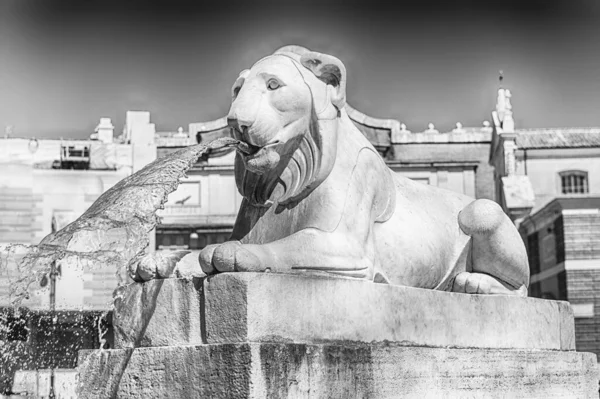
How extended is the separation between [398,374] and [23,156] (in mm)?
42732

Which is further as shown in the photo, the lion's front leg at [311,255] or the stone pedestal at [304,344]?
the lion's front leg at [311,255]

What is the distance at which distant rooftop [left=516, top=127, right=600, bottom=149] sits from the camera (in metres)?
57.3

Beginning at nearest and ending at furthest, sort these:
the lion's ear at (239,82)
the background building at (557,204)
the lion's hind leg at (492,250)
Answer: the lion's ear at (239,82) < the lion's hind leg at (492,250) < the background building at (557,204)

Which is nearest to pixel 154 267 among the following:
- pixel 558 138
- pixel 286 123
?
pixel 286 123

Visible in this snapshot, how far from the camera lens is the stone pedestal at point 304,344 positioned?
577cm

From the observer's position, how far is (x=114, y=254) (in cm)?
725

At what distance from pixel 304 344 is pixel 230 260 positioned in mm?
676

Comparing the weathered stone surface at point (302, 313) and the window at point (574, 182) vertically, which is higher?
the window at point (574, 182)

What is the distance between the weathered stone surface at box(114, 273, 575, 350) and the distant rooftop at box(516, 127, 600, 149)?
51.0 metres

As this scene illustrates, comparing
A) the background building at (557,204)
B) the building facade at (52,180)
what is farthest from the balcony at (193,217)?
the background building at (557,204)

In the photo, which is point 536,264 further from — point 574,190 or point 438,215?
point 438,215

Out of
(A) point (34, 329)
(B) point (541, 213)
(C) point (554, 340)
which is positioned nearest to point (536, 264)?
(B) point (541, 213)

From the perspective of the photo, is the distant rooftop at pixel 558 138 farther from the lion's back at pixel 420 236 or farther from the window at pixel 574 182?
the lion's back at pixel 420 236

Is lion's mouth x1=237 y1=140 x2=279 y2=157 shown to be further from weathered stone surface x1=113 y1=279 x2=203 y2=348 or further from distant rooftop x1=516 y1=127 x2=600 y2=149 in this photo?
distant rooftop x1=516 y1=127 x2=600 y2=149
